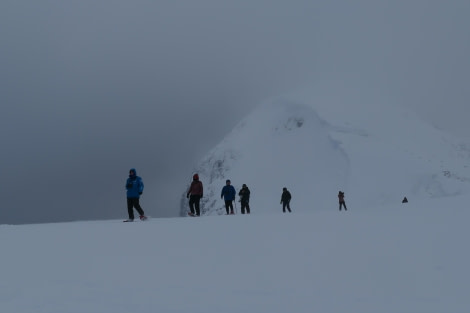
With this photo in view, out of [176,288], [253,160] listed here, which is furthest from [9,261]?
[253,160]

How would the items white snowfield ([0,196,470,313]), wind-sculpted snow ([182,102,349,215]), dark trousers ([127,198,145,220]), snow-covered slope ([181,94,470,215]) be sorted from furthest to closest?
wind-sculpted snow ([182,102,349,215]) < snow-covered slope ([181,94,470,215]) < dark trousers ([127,198,145,220]) < white snowfield ([0,196,470,313])

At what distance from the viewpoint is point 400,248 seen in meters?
8.88

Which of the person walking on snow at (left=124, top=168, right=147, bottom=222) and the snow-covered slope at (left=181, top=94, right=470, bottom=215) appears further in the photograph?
the snow-covered slope at (left=181, top=94, right=470, bottom=215)

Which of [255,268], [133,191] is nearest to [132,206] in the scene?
[133,191]

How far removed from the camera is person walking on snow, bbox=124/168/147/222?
52.7ft

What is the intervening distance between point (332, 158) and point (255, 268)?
1810 inches

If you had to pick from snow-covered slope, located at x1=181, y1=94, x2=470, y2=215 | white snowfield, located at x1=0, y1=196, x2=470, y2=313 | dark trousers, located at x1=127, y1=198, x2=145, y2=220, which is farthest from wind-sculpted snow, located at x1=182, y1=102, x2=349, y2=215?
white snowfield, located at x1=0, y1=196, x2=470, y2=313

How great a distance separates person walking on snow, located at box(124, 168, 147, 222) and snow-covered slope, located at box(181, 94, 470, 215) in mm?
30660

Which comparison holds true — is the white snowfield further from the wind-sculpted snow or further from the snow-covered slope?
the wind-sculpted snow

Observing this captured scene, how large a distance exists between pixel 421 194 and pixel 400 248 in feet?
122

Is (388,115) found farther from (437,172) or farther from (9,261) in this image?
Result: (9,261)

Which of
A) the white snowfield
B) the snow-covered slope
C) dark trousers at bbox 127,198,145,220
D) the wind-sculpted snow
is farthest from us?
the wind-sculpted snow

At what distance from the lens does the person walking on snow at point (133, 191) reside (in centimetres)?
1608

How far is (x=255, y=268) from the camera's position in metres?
8.36
